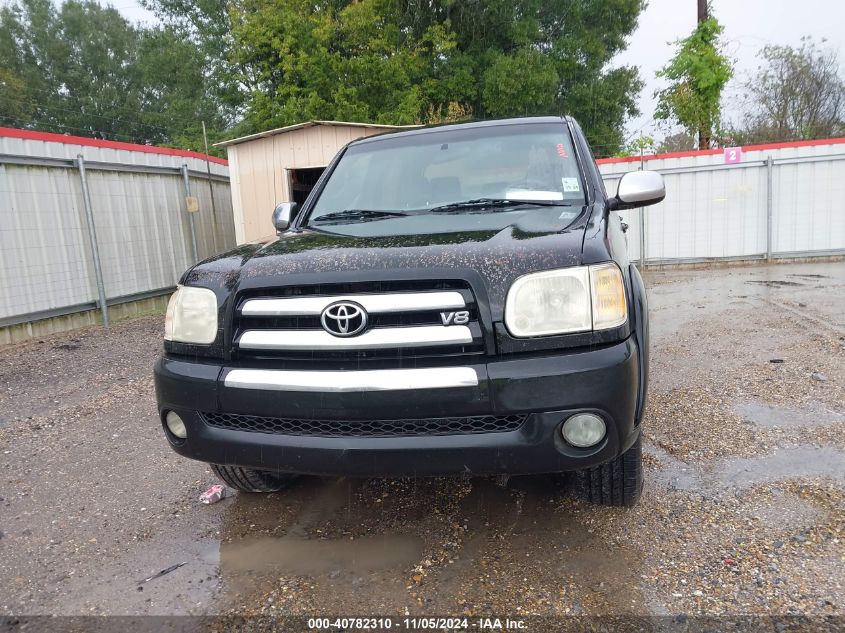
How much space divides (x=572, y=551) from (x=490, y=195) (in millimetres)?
1629

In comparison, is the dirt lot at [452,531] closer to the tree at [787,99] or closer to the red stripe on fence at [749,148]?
the red stripe on fence at [749,148]

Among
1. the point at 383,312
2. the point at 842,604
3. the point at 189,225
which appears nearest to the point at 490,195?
the point at 383,312

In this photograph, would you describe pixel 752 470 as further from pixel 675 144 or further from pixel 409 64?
pixel 675 144

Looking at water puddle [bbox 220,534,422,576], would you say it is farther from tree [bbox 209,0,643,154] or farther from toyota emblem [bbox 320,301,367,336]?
tree [bbox 209,0,643,154]

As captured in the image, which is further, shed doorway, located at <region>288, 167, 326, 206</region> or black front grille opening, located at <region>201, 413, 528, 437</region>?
shed doorway, located at <region>288, 167, 326, 206</region>

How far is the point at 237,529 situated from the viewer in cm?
274

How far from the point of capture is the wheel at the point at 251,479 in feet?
9.27

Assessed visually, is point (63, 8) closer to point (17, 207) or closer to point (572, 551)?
point (17, 207)

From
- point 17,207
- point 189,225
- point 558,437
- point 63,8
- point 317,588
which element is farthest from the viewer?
point 63,8

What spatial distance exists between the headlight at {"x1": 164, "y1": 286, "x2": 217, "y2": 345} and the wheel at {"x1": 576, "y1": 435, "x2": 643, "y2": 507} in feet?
5.29

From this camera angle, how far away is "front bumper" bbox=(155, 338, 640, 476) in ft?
6.41

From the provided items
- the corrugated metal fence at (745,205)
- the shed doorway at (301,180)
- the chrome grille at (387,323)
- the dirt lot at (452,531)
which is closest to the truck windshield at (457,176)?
the chrome grille at (387,323)

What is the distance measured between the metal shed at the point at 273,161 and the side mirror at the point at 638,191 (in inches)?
293

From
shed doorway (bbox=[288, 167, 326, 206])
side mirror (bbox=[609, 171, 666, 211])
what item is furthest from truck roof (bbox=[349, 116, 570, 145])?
shed doorway (bbox=[288, 167, 326, 206])
